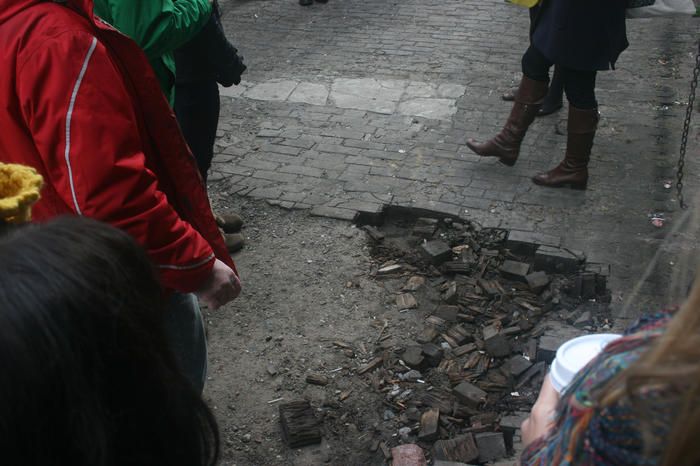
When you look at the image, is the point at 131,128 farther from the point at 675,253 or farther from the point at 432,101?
the point at 432,101

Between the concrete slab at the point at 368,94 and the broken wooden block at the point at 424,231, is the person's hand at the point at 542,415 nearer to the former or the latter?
the broken wooden block at the point at 424,231

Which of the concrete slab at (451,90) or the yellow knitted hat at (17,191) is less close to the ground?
the yellow knitted hat at (17,191)

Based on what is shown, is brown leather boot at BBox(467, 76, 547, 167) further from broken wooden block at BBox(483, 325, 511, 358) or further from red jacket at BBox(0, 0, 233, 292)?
red jacket at BBox(0, 0, 233, 292)

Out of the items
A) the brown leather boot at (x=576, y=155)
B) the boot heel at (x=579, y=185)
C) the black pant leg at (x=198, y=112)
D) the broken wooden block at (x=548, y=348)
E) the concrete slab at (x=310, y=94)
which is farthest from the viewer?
the concrete slab at (x=310, y=94)

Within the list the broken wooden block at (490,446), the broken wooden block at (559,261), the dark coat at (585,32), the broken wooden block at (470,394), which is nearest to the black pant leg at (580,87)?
the dark coat at (585,32)

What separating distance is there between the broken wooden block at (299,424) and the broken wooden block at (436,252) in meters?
1.28

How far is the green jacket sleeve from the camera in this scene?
2.46 metres

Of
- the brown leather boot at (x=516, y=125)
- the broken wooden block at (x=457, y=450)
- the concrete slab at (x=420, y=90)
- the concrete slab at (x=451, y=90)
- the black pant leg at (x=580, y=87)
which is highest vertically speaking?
the black pant leg at (x=580, y=87)

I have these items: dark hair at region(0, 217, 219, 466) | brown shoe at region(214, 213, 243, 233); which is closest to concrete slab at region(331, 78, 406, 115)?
brown shoe at region(214, 213, 243, 233)

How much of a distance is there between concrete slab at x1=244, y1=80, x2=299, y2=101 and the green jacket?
347cm

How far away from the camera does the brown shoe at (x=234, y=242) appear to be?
4.45m

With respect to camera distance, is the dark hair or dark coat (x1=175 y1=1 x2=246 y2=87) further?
dark coat (x1=175 y1=1 x2=246 y2=87)

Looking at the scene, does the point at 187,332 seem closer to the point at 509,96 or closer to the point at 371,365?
the point at 371,365

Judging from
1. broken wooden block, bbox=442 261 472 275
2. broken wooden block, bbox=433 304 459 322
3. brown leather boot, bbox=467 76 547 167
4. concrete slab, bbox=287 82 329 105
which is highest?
brown leather boot, bbox=467 76 547 167
